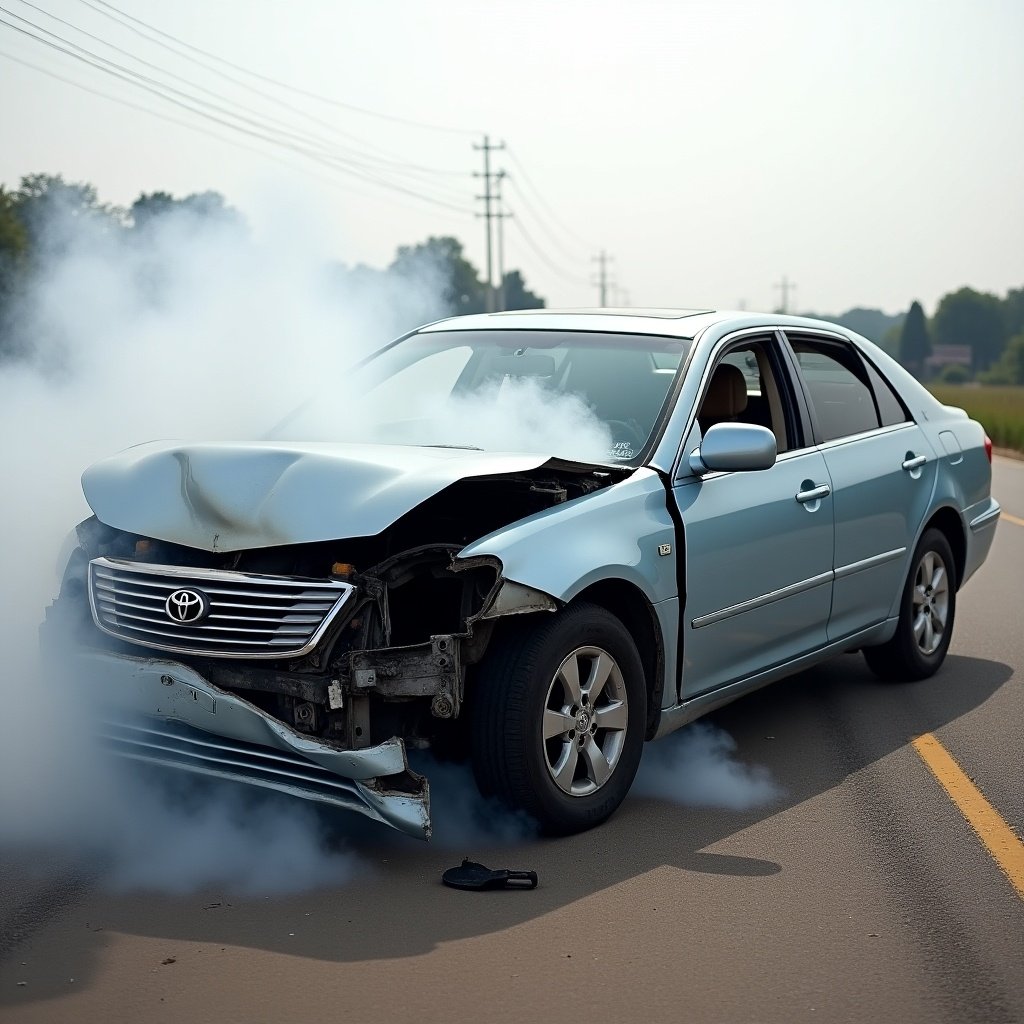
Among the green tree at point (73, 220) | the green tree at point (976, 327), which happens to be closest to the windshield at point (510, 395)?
the green tree at point (73, 220)

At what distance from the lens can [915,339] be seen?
633 feet

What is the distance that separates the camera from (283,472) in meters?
4.70

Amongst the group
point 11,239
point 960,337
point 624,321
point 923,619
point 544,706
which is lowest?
point 960,337

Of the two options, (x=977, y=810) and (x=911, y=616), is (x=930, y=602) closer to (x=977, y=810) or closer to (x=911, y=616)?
(x=911, y=616)

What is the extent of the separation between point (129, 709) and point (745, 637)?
7.42 ft

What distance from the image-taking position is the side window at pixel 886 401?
7.00m

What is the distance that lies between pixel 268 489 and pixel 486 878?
1345mm

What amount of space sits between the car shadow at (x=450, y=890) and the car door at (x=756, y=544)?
1.43 feet

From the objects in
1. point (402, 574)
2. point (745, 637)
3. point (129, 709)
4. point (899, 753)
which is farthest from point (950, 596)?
point (129, 709)

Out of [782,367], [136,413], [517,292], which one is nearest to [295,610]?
[782,367]

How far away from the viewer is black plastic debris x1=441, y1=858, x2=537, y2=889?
4.39 metres

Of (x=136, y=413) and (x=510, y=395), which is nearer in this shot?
(x=510, y=395)

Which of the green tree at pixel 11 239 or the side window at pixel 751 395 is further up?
the green tree at pixel 11 239

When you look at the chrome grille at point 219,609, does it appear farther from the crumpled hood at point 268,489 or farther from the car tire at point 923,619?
the car tire at point 923,619
